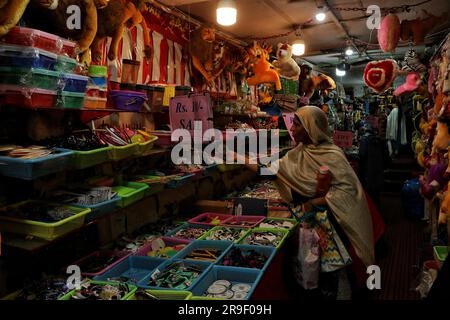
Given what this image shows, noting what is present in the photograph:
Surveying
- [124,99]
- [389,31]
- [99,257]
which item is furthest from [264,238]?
[389,31]

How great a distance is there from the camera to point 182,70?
4332 mm

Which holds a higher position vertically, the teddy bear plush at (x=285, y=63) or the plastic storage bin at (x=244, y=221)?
the teddy bear plush at (x=285, y=63)

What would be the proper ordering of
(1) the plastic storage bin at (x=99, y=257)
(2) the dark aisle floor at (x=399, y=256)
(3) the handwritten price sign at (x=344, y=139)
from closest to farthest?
(1) the plastic storage bin at (x=99, y=257)
(2) the dark aisle floor at (x=399, y=256)
(3) the handwritten price sign at (x=344, y=139)

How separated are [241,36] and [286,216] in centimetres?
306

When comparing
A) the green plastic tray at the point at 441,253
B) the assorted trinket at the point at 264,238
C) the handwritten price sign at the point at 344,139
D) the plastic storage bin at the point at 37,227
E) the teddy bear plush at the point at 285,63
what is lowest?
the green plastic tray at the point at 441,253

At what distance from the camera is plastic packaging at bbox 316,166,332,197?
3.10 metres

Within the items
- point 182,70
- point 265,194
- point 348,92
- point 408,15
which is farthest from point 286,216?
point 348,92

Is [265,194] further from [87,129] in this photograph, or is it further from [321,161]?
[87,129]

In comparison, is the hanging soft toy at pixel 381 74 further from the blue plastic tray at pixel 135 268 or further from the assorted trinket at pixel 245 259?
the blue plastic tray at pixel 135 268

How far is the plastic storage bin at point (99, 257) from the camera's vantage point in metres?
2.54

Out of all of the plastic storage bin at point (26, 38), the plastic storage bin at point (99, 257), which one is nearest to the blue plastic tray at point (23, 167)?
the plastic storage bin at point (26, 38)

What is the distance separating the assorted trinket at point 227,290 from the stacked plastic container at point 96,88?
58.6 inches

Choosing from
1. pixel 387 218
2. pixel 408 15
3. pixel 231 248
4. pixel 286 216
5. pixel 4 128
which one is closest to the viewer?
pixel 4 128

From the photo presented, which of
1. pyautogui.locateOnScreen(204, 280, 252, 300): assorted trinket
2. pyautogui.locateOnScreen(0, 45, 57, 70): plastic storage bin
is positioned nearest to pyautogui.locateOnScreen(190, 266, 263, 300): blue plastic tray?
pyautogui.locateOnScreen(204, 280, 252, 300): assorted trinket
